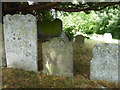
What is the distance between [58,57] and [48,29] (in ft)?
16.3

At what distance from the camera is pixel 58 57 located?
13.1ft

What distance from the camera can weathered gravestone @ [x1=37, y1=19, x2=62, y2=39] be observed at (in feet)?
28.6

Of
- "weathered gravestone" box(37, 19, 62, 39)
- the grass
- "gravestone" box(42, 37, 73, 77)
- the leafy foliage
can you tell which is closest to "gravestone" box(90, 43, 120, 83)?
the grass

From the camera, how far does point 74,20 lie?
17.8m

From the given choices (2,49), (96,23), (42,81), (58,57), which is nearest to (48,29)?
(2,49)

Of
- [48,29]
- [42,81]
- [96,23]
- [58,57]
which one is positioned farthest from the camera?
[96,23]

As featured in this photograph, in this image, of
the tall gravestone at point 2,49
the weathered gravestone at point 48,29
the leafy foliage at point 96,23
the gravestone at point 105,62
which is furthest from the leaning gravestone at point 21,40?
the leafy foliage at point 96,23

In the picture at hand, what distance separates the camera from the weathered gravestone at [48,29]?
343 inches

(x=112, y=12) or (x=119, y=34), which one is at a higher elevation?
(x=112, y=12)

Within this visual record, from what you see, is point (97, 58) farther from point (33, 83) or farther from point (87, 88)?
point (33, 83)

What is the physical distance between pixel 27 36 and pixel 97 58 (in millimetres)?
2032

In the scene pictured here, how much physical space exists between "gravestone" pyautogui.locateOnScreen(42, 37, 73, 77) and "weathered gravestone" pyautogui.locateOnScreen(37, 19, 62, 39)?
475cm

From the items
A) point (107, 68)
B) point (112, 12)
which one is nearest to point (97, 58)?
point (107, 68)

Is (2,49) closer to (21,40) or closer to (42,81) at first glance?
(21,40)
